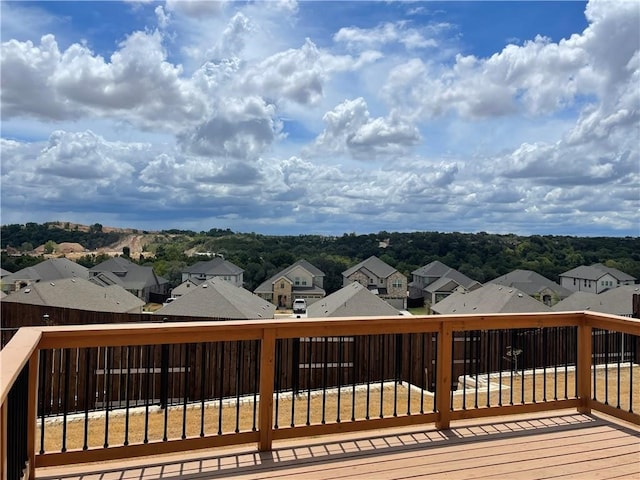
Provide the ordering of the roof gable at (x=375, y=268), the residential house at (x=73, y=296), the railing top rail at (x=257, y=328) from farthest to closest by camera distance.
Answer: the roof gable at (x=375, y=268) → the residential house at (x=73, y=296) → the railing top rail at (x=257, y=328)

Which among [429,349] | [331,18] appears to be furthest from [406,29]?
[429,349]

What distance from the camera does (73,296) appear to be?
17141 millimetres

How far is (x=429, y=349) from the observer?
34.4 ft

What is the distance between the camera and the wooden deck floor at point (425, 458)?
9.98 ft

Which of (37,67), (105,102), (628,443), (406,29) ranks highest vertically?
(105,102)

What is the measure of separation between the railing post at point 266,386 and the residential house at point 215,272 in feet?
122

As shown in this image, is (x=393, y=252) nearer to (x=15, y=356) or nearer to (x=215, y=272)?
(x=215, y=272)

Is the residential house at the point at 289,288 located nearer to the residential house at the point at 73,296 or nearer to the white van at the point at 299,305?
the white van at the point at 299,305

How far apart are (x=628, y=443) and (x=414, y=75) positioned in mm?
10339

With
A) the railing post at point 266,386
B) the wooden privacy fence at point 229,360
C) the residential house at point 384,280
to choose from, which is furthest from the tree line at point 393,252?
the railing post at point 266,386

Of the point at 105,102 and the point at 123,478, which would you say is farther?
the point at 105,102

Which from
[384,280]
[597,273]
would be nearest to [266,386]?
[384,280]

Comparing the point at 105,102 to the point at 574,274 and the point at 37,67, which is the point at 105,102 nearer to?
the point at 37,67

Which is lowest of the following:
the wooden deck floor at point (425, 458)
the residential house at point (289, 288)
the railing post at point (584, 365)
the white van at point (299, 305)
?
the white van at point (299, 305)
